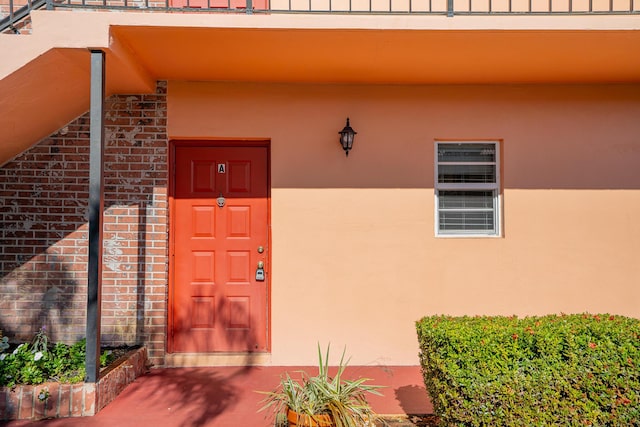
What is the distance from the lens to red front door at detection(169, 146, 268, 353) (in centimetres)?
491

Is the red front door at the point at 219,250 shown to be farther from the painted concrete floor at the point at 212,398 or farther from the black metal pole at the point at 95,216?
the black metal pole at the point at 95,216

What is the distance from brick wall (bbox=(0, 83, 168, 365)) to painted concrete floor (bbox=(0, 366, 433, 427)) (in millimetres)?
603

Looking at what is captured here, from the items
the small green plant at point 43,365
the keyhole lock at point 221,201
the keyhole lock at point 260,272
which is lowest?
the small green plant at point 43,365

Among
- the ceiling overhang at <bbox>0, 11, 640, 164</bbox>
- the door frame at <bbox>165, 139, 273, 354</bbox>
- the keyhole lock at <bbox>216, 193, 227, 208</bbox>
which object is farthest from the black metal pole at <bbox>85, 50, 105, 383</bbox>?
the keyhole lock at <bbox>216, 193, 227, 208</bbox>

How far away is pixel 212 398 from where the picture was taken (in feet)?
13.1

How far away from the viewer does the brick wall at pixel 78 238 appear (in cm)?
471

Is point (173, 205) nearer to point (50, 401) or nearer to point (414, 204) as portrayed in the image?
point (50, 401)

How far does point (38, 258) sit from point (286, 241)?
8.47 feet

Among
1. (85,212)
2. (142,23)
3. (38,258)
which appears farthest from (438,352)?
(38,258)

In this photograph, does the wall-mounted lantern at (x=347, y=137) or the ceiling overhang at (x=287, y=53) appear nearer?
the ceiling overhang at (x=287, y=53)

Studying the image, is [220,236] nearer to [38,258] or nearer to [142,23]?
[38,258]

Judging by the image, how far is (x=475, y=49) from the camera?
409 cm

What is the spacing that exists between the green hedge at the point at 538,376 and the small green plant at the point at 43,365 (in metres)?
2.96

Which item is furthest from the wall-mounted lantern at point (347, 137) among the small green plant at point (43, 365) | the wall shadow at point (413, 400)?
the small green plant at point (43, 365)
